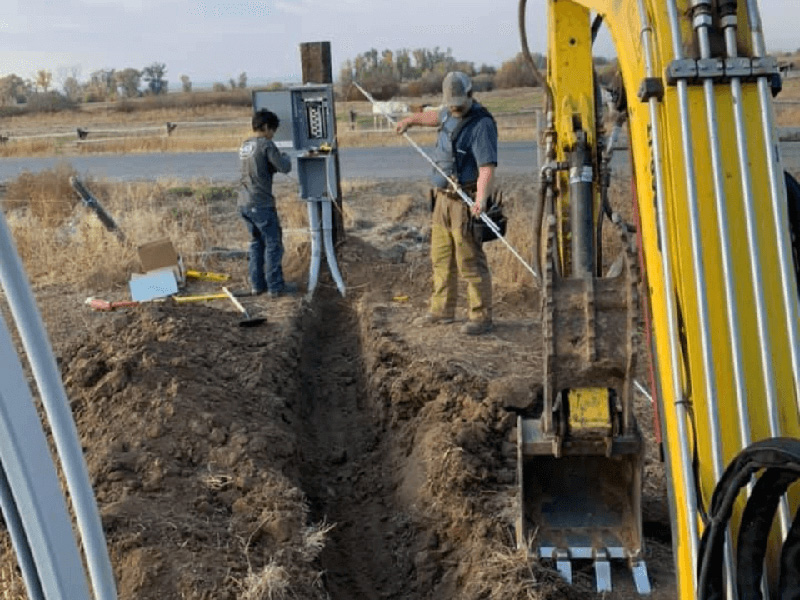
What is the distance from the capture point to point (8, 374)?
2094 millimetres

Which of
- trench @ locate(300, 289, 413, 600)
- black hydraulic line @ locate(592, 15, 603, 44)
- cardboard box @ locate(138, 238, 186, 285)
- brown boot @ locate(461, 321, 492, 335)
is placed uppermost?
black hydraulic line @ locate(592, 15, 603, 44)

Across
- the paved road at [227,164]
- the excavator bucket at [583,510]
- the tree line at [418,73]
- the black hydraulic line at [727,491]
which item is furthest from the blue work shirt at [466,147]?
the tree line at [418,73]

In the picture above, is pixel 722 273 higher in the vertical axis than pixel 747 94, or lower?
lower

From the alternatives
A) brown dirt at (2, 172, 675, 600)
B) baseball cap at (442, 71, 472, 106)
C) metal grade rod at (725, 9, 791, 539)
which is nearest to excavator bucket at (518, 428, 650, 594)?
brown dirt at (2, 172, 675, 600)

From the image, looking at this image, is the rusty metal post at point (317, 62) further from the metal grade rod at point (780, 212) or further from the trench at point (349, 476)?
the metal grade rod at point (780, 212)

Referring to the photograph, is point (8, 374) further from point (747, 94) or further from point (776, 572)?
point (747, 94)

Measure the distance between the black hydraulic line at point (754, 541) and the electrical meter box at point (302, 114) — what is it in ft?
24.4

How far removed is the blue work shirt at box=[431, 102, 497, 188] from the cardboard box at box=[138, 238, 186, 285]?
3.54 metres

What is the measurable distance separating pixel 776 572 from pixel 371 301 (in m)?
6.90

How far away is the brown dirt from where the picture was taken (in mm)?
4422

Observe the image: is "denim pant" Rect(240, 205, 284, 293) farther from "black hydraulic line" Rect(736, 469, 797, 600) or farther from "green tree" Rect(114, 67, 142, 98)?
"green tree" Rect(114, 67, 142, 98)

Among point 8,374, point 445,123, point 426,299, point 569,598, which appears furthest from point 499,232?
point 8,374

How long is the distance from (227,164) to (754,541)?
24.1m

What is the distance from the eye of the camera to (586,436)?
4.29 meters
